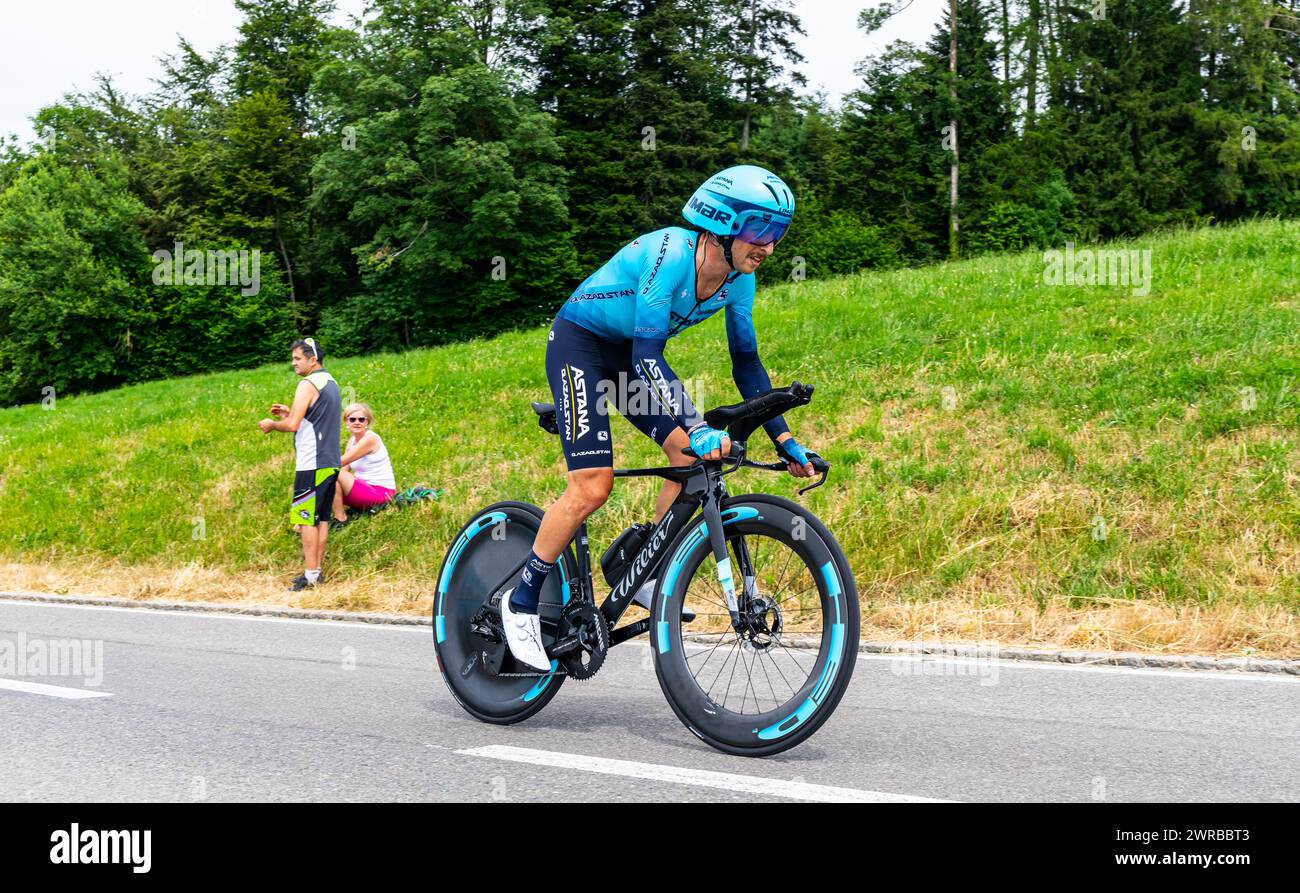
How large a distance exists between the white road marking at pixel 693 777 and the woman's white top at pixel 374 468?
7238 mm

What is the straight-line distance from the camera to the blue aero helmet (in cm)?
424

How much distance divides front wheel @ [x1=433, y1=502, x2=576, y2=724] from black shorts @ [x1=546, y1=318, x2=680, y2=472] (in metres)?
0.46

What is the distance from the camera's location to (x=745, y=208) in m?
4.24

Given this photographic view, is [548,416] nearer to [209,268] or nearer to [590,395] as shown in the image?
[590,395]

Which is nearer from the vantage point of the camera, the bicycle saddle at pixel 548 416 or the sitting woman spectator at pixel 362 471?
the bicycle saddle at pixel 548 416

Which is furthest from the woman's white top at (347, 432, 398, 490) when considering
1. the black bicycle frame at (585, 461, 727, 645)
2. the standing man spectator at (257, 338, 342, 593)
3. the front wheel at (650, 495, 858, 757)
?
the front wheel at (650, 495, 858, 757)

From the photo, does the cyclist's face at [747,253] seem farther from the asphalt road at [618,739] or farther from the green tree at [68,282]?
the green tree at [68,282]

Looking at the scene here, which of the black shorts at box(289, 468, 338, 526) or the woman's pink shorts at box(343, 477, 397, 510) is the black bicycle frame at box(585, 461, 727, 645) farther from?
the woman's pink shorts at box(343, 477, 397, 510)

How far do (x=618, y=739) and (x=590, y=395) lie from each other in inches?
55.2

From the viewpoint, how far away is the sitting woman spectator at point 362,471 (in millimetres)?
11180

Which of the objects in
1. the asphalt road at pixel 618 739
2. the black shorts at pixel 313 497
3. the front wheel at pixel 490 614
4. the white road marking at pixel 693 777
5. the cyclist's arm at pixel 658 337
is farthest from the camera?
the black shorts at pixel 313 497
